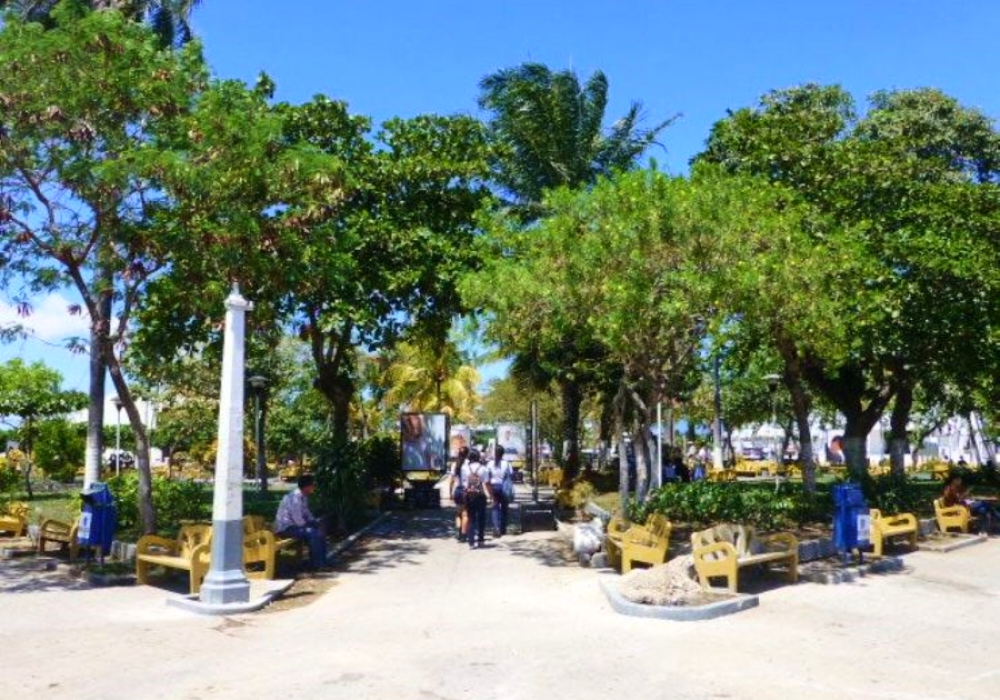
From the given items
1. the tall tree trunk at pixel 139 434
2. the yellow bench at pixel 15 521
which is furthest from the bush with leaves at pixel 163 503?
the tall tree trunk at pixel 139 434

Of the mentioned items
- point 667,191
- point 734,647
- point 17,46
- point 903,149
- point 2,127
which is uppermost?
point 903,149

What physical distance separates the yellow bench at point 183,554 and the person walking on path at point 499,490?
20.0 ft

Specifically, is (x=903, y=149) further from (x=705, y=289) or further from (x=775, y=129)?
(x=705, y=289)

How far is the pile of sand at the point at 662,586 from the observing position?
32.8ft

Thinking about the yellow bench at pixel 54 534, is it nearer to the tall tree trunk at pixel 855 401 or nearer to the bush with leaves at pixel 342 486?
the bush with leaves at pixel 342 486

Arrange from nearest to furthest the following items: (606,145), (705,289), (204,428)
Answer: (705,289)
(606,145)
(204,428)

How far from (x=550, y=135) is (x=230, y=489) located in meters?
14.0

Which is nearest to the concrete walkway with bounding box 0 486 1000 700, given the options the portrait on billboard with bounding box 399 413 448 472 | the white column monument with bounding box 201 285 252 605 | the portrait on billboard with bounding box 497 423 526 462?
the white column monument with bounding box 201 285 252 605

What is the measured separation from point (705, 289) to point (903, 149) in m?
10.9

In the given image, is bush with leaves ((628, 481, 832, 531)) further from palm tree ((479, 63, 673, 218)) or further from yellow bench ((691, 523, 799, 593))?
palm tree ((479, 63, 673, 218))

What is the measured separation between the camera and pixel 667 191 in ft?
41.0

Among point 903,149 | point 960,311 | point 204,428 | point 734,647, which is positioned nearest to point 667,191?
point 734,647

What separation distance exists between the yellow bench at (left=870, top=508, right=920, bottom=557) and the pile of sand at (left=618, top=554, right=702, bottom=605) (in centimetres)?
475

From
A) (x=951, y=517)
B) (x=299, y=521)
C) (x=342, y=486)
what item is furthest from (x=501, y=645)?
(x=951, y=517)
